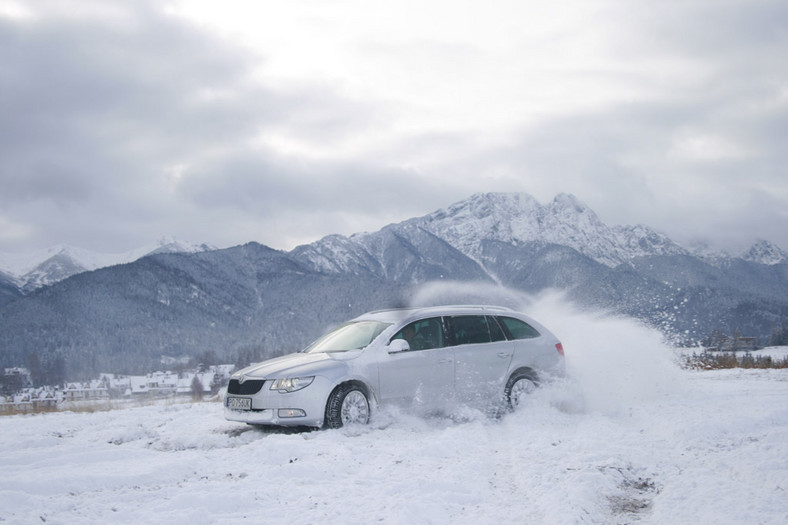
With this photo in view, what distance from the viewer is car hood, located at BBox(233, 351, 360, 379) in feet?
26.6

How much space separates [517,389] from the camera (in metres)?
9.43

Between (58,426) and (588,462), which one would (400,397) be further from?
(58,426)

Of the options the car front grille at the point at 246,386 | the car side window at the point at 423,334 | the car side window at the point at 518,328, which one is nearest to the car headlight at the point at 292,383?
the car front grille at the point at 246,386

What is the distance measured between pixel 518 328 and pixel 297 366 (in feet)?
12.2

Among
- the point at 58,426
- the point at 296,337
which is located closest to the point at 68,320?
the point at 296,337

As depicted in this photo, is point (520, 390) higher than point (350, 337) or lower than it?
lower

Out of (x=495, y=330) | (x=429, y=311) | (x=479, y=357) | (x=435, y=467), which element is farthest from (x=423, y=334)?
(x=435, y=467)

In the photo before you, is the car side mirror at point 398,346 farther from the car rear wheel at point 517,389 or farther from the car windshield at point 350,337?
the car rear wheel at point 517,389

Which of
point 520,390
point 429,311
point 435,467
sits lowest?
point 435,467

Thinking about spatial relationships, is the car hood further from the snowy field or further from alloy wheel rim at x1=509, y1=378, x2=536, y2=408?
alloy wheel rim at x1=509, y1=378, x2=536, y2=408

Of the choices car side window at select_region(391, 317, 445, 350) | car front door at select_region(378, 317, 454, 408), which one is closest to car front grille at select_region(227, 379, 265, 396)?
car front door at select_region(378, 317, 454, 408)

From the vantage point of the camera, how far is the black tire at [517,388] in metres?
9.28

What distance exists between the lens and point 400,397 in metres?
8.52

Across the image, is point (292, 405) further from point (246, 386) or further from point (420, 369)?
point (420, 369)
